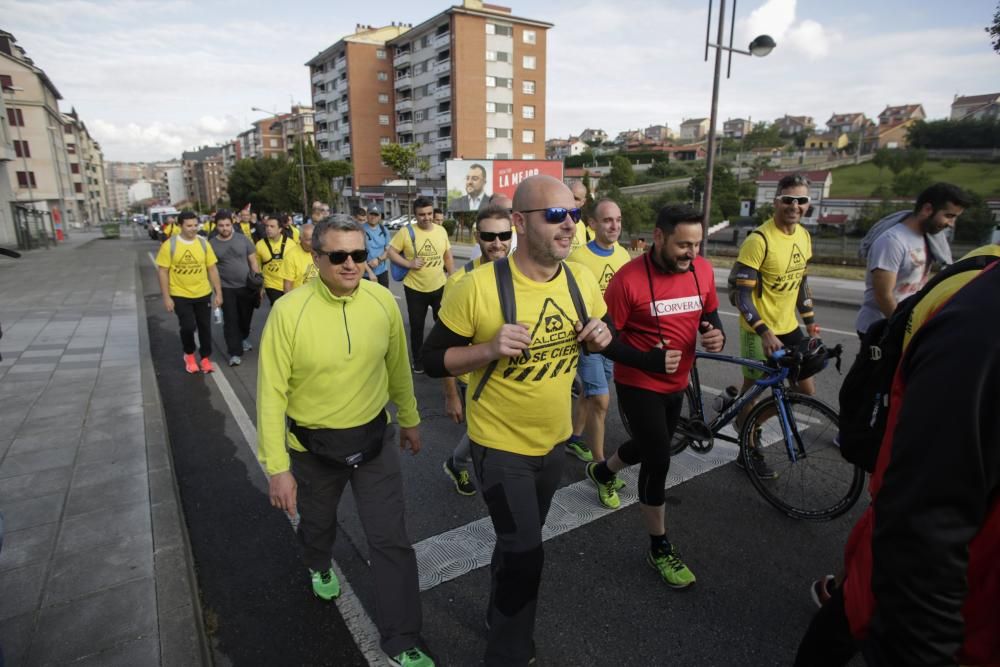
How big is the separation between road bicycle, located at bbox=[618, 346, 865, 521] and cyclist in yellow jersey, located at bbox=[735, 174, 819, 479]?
123 millimetres

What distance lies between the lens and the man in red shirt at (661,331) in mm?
3127

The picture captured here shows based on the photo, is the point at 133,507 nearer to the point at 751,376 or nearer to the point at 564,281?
the point at 564,281

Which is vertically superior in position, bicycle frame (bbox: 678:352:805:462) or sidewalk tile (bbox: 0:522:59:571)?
Result: bicycle frame (bbox: 678:352:805:462)

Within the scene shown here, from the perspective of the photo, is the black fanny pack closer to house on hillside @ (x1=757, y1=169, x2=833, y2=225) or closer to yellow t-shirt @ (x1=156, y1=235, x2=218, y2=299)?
yellow t-shirt @ (x1=156, y1=235, x2=218, y2=299)

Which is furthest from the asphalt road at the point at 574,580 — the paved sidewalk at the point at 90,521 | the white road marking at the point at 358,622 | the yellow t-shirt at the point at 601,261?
the yellow t-shirt at the point at 601,261

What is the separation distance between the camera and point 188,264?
23.5ft

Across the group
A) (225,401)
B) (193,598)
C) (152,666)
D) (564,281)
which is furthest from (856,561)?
(225,401)

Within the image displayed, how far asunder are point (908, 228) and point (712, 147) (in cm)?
1022

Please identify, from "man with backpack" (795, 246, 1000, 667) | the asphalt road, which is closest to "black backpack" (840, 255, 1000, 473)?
"man with backpack" (795, 246, 1000, 667)

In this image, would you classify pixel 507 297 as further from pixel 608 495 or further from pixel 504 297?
pixel 608 495

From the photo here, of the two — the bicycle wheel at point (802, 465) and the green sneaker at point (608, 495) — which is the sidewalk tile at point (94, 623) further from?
the bicycle wheel at point (802, 465)

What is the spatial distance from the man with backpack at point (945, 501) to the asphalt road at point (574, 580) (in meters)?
1.71

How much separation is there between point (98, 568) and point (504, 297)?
9.29 feet

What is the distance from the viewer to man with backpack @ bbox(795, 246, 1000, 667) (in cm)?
105
